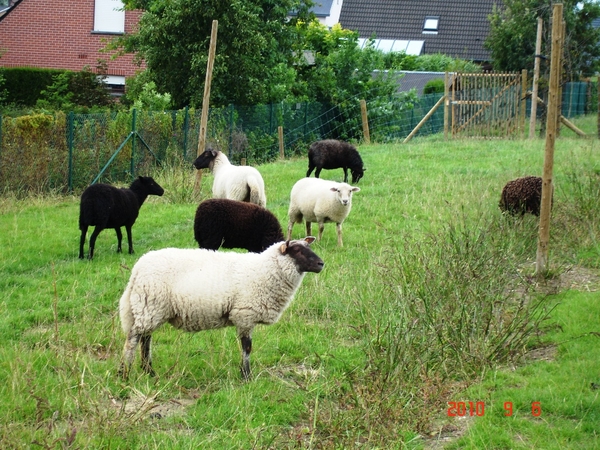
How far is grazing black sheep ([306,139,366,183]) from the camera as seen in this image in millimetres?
17859

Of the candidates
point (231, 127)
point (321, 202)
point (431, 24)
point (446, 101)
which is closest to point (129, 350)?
point (321, 202)

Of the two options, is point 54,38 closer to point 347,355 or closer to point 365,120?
point 365,120

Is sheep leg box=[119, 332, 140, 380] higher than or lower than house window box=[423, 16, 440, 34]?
lower

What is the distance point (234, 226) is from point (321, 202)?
7.48ft

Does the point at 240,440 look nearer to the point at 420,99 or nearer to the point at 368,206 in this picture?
the point at 368,206

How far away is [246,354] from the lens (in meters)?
6.84

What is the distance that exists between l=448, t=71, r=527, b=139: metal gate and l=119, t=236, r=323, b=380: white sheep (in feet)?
63.1

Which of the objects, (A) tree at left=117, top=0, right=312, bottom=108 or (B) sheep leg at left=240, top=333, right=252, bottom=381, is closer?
(B) sheep leg at left=240, top=333, right=252, bottom=381

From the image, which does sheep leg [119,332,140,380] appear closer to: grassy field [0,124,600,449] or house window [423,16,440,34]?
grassy field [0,124,600,449]

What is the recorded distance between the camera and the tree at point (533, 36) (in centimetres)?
3181

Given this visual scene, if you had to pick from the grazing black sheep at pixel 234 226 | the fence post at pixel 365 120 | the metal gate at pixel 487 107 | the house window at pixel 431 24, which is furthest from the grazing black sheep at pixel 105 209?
Answer: the house window at pixel 431 24

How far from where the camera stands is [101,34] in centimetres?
3228

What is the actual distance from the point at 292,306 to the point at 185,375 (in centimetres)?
237
